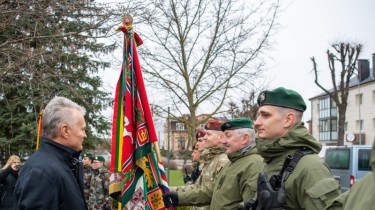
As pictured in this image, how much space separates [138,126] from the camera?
15.9ft

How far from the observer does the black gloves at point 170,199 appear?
489 cm

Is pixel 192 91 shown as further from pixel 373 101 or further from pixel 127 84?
pixel 373 101

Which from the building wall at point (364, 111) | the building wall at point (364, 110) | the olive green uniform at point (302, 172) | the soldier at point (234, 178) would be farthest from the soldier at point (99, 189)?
the building wall at point (364, 110)

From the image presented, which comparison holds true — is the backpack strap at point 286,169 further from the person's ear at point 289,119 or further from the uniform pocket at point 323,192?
the person's ear at point 289,119

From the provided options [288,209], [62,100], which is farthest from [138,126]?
[288,209]

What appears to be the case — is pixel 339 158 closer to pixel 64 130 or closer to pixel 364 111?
pixel 64 130

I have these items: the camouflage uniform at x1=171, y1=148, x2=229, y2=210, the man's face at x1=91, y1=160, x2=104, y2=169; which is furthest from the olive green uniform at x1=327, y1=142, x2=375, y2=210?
the man's face at x1=91, y1=160, x2=104, y2=169

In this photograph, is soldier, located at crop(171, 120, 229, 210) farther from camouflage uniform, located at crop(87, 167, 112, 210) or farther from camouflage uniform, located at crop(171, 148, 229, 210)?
camouflage uniform, located at crop(87, 167, 112, 210)

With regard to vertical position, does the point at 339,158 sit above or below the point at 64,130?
below

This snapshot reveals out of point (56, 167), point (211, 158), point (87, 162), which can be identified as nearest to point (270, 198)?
point (56, 167)

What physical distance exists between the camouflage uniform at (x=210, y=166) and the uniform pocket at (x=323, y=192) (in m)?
2.52

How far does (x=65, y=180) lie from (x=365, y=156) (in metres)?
12.0

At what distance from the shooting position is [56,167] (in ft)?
10.7

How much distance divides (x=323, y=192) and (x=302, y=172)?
21 centimetres
